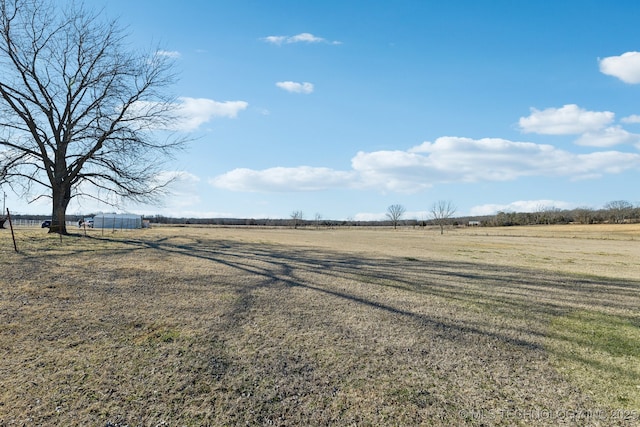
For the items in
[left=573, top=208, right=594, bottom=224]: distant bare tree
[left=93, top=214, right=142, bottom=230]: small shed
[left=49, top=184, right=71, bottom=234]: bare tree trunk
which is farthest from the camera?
[left=573, top=208, right=594, bottom=224]: distant bare tree

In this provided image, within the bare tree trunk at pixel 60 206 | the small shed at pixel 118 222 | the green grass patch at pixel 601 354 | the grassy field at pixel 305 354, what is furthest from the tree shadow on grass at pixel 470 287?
the small shed at pixel 118 222

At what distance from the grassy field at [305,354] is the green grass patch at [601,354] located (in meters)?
0.03

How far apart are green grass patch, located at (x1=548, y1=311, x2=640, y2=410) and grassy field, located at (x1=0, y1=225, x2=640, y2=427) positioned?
1.0 inches

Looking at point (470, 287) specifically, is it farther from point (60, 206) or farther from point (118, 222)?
point (118, 222)

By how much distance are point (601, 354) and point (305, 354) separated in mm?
3890

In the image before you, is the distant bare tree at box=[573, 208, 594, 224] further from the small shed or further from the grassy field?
the small shed

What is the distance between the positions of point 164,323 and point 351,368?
296cm

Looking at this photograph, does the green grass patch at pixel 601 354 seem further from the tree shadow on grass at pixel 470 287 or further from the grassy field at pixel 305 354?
the tree shadow on grass at pixel 470 287

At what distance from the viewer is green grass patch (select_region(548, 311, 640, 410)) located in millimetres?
3903

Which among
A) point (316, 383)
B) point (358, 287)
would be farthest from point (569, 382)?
point (358, 287)

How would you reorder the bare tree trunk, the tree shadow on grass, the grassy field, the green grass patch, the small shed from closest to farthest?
the grassy field < the green grass patch < the tree shadow on grass < the bare tree trunk < the small shed

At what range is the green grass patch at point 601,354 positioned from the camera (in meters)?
3.90

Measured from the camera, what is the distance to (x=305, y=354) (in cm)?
459

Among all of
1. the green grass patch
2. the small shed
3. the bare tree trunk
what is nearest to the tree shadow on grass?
the green grass patch
